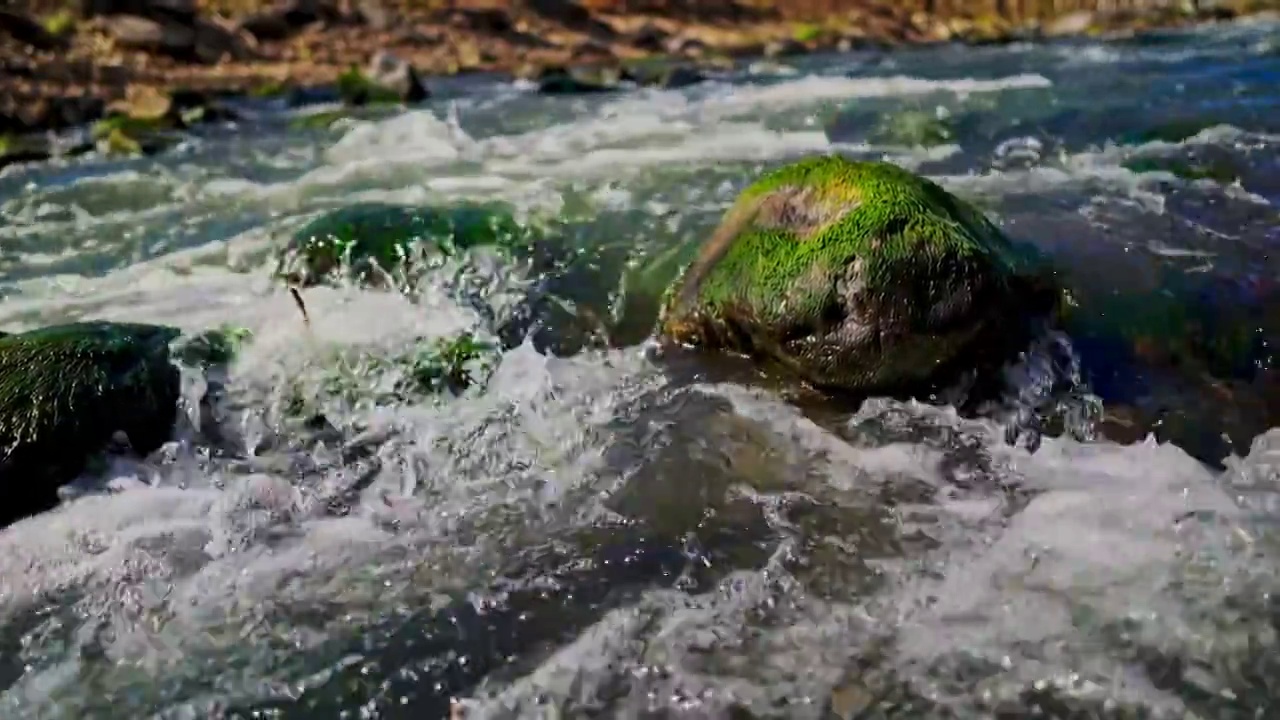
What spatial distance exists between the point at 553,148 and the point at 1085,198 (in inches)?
188

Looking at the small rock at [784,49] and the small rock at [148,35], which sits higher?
the small rock at [148,35]

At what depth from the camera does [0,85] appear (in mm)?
14359

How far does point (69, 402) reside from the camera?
175 inches

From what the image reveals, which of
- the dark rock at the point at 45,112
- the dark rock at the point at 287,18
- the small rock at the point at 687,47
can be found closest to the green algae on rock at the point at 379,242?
the dark rock at the point at 45,112

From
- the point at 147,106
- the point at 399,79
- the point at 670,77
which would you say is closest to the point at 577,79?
the point at 670,77

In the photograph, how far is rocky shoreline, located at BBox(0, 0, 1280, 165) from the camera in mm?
13609

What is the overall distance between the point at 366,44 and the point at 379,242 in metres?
15.3

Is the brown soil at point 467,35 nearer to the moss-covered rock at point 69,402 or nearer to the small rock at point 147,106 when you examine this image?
the small rock at point 147,106

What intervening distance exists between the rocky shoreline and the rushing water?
7620mm

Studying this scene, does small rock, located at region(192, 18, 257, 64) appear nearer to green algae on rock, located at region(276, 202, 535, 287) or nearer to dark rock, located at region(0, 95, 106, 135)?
dark rock, located at region(0, 95, 106, 135)

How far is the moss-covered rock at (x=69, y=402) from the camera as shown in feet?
14.0

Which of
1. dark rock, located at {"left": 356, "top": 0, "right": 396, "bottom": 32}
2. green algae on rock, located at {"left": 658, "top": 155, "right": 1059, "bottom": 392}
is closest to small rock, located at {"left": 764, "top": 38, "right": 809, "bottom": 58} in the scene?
dark rock, located at {"left": 356, "top": 0, "right": 396, "bottom": 32}

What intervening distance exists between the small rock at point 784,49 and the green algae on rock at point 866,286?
16199mm

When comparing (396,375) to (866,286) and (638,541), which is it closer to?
(638,541)
